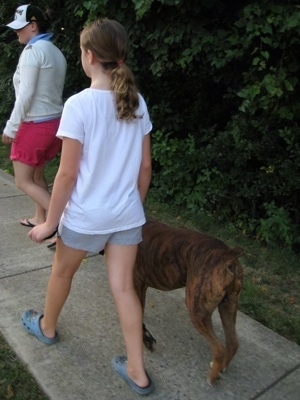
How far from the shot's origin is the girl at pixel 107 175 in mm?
2262

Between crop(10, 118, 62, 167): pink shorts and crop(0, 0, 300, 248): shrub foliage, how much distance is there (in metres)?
1.22

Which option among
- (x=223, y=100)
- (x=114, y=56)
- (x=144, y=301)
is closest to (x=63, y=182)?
(x=114, y=56)

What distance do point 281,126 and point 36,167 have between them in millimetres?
2155

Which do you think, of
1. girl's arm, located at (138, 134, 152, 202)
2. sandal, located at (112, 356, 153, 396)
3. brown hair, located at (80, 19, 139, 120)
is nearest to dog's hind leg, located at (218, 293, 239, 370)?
sandal, located at (112, 356, 153, 396)

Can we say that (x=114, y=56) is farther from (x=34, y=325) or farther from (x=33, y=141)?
(x=33, y=141)

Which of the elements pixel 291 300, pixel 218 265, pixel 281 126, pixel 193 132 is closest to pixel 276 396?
pixel 218 265

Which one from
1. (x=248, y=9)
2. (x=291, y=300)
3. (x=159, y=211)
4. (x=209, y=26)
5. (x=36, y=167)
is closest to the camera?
(x=291, y=300)

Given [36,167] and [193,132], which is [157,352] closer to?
[36,167]

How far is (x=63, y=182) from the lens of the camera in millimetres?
2309

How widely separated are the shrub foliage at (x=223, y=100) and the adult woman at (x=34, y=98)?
850mm

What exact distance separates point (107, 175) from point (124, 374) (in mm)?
1034

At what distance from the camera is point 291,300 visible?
3.58m

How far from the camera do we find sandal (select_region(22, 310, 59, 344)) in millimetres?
2904

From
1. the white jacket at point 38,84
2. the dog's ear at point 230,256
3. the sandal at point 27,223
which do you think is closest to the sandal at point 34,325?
the dog's ear at point 230,256
